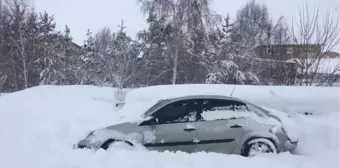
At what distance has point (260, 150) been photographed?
534cm

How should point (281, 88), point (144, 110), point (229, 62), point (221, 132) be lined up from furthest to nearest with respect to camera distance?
1. point (229, 62)
2. point (281, 88)
3. point (144, 110)
4. point (221, 132)

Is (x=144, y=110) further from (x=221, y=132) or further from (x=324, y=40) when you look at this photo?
(x=324, y=40)

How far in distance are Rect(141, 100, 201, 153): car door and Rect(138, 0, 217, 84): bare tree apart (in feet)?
61.7

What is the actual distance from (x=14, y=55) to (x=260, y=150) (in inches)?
1095

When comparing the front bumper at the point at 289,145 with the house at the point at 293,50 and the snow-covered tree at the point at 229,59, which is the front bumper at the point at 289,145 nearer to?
the house at the point at 293,50

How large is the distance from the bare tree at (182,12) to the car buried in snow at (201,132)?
1870 cm

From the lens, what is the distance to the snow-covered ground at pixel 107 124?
14.8 feet

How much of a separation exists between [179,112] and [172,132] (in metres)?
0.42

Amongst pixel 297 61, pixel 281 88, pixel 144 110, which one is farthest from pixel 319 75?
pixel 144 110

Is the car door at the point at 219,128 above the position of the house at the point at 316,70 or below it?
below

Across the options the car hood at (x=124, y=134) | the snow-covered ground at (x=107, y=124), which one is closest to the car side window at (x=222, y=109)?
the snow-covered ground at (x=107, y=124)

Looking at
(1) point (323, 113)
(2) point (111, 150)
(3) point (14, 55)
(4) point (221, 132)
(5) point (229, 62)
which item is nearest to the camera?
(2) point (111, 150)

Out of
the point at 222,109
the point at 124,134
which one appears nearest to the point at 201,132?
the point at 222,109

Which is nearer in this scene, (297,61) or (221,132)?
(221,132)
